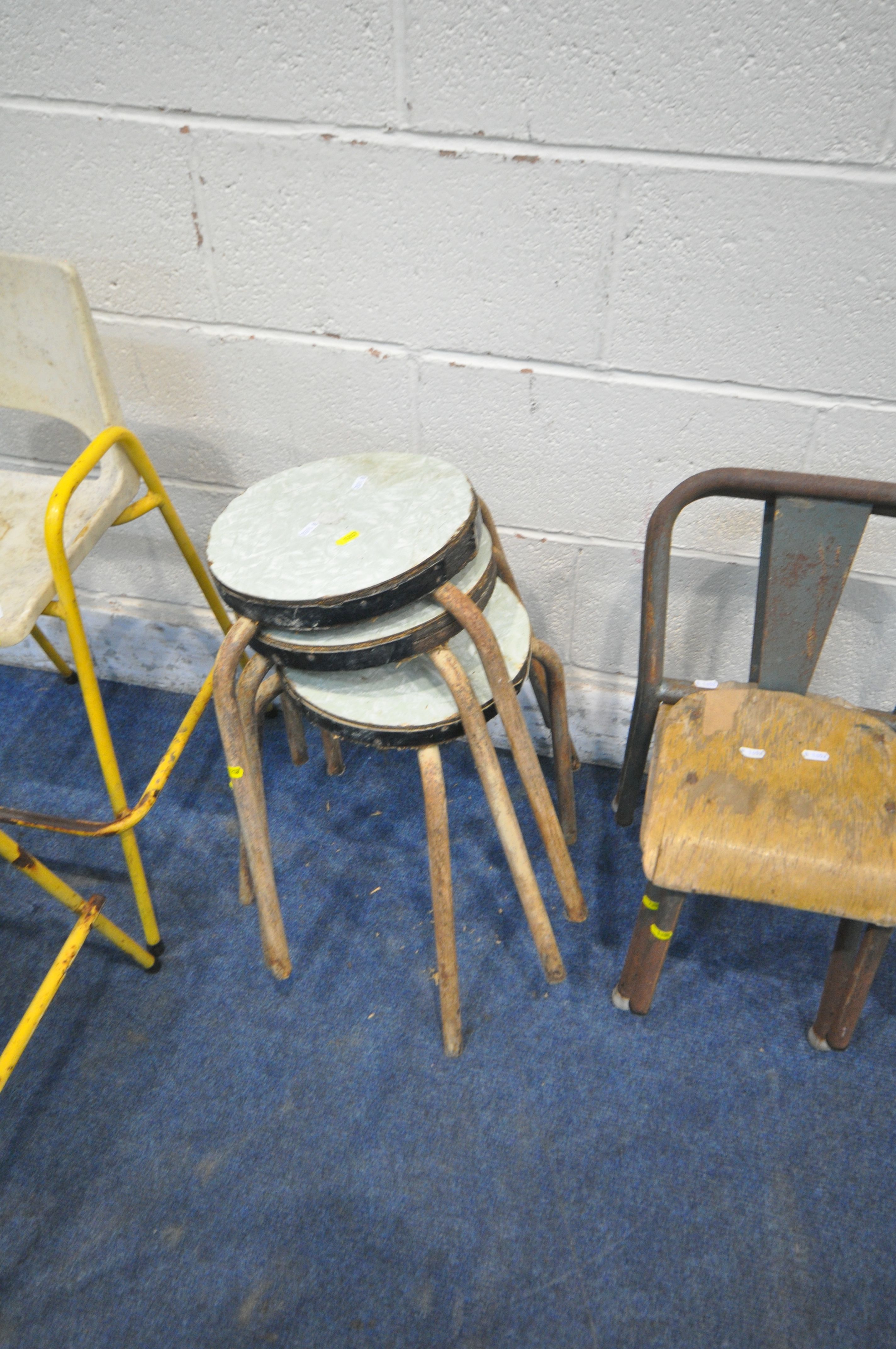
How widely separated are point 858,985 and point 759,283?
38.6 inches

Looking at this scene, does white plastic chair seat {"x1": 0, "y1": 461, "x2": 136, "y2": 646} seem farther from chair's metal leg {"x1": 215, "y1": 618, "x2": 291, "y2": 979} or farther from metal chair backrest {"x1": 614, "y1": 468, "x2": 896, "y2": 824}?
metal chair backrest {"x1": 614, "y1": 468, "x2": 896, "y2": 824}

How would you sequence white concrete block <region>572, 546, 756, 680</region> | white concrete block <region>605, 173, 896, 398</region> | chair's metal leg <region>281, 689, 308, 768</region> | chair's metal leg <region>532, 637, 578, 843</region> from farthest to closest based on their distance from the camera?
chair's metal leg <region>281, 689, 308, 768</region> < white concrete block <region>572, 546, 756, 680</region> < chair's metal leg <region>532, 637, 578, 843</region> < white concrete block <region>605, 173, 896, 398</region>

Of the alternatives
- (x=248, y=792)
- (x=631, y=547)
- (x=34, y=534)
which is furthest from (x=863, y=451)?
(x=34, y=534)

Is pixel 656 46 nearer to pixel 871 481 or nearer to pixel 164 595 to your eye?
pixel 871 481

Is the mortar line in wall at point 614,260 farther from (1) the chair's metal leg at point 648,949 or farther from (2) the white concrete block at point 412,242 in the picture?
(1) the chair's metal leg at point 648,949

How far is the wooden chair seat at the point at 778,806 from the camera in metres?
1.02

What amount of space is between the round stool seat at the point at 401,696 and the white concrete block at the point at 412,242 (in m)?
0.47

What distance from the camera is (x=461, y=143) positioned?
3.68ft

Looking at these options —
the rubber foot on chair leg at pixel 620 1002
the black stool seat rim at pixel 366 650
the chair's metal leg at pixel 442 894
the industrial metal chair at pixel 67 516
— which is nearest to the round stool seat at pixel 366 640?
the black stool seat rim at pixel 366 650

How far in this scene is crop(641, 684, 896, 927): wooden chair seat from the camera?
3.34 ft

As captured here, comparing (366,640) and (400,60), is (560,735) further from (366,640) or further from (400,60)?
(400,60)

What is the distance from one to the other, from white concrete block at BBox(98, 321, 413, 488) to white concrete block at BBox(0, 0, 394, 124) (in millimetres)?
321

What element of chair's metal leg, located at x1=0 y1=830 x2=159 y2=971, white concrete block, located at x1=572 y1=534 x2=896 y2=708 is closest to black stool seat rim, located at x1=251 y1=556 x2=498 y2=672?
chair's metal leg, located at x1=0 y1=830 x2=159 y2=971

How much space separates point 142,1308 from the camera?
1.10m
